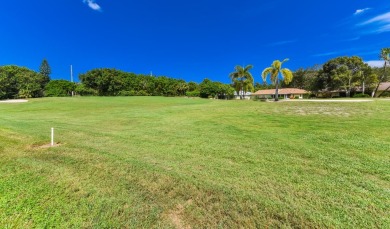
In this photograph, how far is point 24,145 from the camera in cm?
663

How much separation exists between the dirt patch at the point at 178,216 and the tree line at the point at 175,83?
4313 centimetres

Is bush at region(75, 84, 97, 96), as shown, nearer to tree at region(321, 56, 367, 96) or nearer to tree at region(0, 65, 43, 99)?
tree at region(0, 65, 43, 99)

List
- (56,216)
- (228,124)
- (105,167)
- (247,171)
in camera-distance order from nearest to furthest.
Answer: (56,216), (247,171), (105,167), (228,124)

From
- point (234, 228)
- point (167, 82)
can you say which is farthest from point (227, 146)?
point (167, 82)

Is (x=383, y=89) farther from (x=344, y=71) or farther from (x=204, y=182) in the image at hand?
(x=204, y=182)

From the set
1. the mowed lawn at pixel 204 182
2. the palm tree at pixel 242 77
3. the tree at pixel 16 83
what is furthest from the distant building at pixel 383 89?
the tree at pixel 16 83

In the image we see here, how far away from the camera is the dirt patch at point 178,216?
2824mm

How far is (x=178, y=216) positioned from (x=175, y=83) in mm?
62190

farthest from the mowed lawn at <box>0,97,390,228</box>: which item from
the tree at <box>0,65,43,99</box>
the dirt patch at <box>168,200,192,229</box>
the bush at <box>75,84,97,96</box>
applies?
the tree at <box>0,65,43,99</box>

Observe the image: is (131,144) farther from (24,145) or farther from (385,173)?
(385,173)

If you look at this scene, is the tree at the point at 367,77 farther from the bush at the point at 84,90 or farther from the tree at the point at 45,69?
the tree at the point at 45,69

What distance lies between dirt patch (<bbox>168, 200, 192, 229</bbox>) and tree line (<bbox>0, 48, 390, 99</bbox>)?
4313 cm

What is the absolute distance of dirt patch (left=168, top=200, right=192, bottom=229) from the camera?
282cm

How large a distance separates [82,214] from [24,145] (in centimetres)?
522
